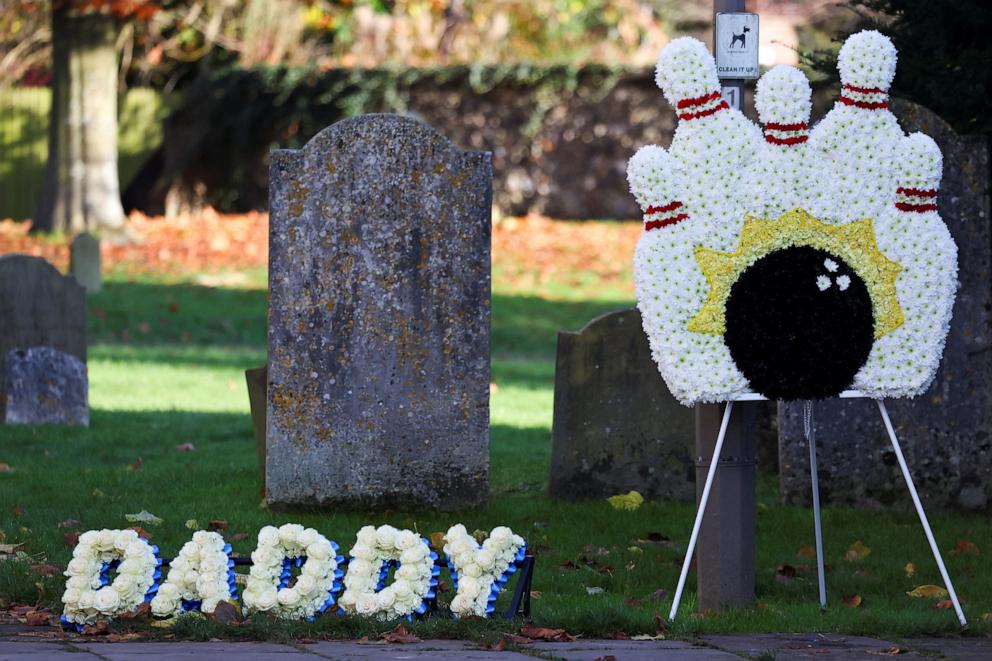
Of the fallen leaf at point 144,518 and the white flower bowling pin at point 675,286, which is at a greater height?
the white flower bowling pin at point 675,286

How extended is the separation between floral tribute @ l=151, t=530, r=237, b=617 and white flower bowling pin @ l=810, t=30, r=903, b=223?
8.50ft

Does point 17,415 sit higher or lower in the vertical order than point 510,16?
lower

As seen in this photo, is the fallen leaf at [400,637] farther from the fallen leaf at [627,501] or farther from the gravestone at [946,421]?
the gravestone at [946,421]

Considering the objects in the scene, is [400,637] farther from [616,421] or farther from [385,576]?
[616,421]

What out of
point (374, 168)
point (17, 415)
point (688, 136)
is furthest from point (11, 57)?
point (688, 136)

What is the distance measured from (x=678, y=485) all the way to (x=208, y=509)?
2.49 meters

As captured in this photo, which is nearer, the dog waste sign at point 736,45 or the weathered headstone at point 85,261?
the dog waste sign at point 736,45

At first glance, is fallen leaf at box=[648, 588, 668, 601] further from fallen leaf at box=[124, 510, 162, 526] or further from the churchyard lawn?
fallen leaf at box=[124, 510, 162, 526]

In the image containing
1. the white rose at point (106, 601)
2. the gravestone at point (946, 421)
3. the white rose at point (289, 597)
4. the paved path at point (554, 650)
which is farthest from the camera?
the gravestone at point (946, 421)

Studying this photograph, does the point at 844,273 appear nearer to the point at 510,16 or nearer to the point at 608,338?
the point at 608,338

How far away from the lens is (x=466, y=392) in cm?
765

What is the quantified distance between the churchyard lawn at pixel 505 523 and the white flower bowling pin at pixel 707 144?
4.86 feet

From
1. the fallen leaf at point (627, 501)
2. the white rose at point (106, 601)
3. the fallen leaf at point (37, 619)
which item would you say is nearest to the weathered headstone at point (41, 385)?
the fallen leaf at point (627, 501)

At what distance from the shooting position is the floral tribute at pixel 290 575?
17.7 ft
